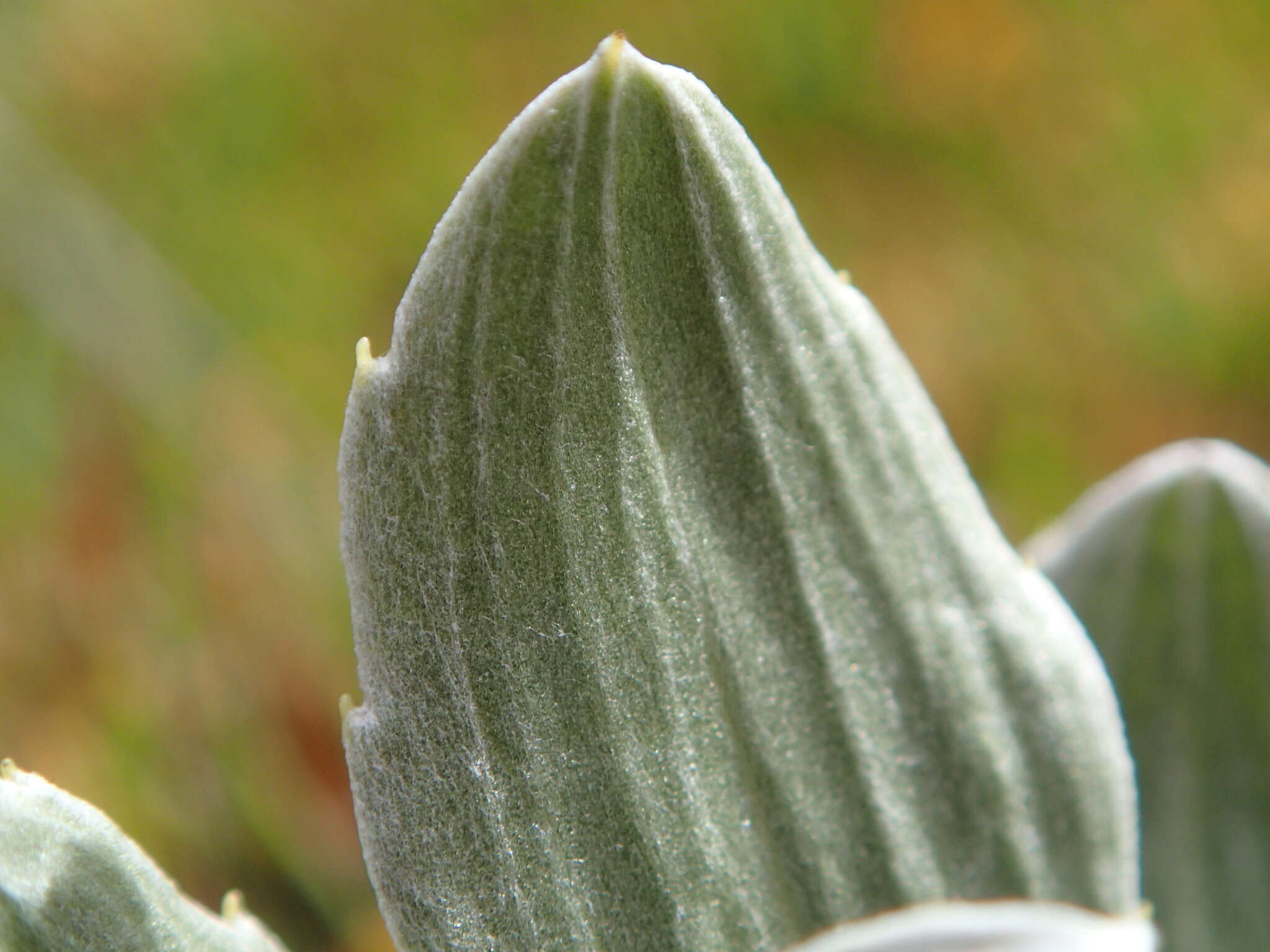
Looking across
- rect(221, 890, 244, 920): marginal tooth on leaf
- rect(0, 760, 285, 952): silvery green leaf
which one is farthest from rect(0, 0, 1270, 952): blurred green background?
rect(0, 760, 285, 952): silvery green leaf

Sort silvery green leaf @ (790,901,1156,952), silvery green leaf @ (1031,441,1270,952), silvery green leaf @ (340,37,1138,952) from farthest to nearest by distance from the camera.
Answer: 1. silvery green leaf @ (1031,441,1270,952)
2. silvery green leaf @ (340,37,1138,952)
3. silvery green leaf @ (790,901,1156,952)

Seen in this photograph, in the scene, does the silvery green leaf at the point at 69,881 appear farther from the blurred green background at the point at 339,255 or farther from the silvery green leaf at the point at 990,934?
the blurred green background at the point at 339,255

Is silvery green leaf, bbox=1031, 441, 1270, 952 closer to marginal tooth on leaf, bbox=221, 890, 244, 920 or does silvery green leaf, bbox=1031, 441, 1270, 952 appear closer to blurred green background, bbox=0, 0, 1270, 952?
marginal tooth on leaf, bbox=221, 890, 244, 920

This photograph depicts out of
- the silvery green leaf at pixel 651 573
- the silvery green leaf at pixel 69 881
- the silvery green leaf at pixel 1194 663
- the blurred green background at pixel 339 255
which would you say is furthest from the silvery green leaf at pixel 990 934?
the blurred green background at pixel 339 255

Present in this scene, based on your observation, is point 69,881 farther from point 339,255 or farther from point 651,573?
point 339,255

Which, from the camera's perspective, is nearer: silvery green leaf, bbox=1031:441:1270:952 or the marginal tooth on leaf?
the marginal tooth on leaf

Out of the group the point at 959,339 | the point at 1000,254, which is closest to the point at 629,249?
the point at 959,339
